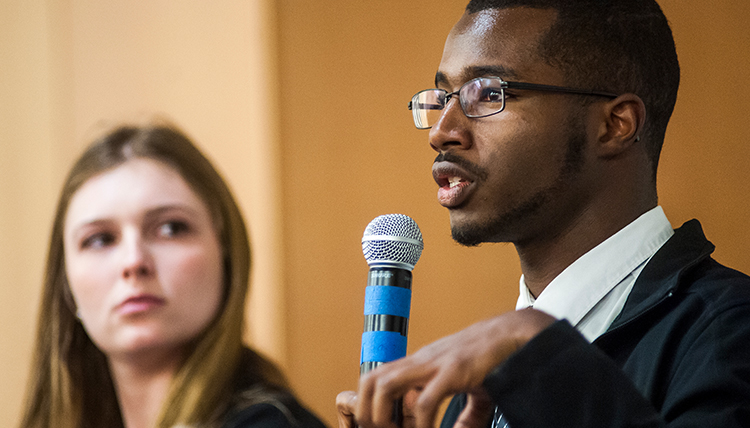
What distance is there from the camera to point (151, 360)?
108 centimetres

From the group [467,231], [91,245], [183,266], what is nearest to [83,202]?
[91,245]

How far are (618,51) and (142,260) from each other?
2.53ft

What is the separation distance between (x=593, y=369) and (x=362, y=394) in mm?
199

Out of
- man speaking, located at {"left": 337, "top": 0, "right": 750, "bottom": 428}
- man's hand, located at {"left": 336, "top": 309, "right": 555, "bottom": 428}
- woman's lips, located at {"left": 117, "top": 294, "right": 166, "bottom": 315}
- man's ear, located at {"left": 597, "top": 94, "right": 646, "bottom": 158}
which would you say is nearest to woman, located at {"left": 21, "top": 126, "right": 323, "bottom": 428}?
woman's lips, located at {"left": 117, "top": 294, "right": 166, "bottom": 315}

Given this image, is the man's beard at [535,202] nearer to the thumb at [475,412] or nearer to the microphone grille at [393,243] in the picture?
the microphone grille at [393,243]

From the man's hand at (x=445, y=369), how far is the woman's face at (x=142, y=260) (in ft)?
1.88

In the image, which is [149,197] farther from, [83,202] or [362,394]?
[362,394]

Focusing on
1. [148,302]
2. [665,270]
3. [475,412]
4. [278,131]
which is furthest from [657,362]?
[278,131]

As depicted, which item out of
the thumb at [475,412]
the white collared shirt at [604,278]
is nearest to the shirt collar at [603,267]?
the white collared shirt at [604,278]

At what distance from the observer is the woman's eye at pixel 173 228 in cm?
108

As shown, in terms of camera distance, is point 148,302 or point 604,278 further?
point 148,302

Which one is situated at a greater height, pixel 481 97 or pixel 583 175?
pixel 481 97

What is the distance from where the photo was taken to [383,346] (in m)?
0.73

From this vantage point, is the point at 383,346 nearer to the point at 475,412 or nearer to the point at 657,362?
the point at 475,412
